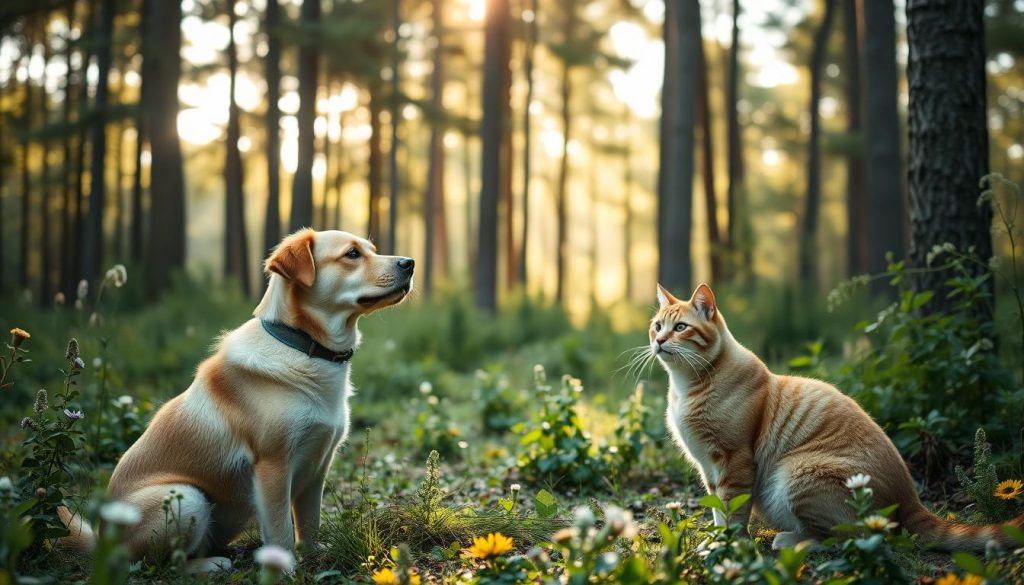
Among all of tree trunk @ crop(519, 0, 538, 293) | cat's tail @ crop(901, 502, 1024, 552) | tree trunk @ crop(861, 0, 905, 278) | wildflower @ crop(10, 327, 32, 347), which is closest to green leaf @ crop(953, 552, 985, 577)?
cat's tail @ crop(901, 502, 1024, 552)

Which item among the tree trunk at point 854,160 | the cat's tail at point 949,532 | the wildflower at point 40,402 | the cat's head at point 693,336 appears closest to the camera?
the cat's tail at point 949,532

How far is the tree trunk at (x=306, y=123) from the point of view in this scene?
1488 cm

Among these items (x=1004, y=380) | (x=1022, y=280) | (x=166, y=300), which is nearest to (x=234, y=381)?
(x=1004, y=380)

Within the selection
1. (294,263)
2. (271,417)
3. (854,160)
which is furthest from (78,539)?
(854,160)

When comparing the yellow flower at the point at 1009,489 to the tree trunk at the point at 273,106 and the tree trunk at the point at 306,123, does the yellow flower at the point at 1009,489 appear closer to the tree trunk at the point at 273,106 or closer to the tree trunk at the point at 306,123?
the tree trunk at the point at 306,123

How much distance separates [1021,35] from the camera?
48.7 feet

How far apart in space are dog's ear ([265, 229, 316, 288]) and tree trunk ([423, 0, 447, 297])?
56.9 feet

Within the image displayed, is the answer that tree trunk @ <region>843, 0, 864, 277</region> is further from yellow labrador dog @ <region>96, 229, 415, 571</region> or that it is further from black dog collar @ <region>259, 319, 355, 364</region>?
black dog collar @ <region>259, 319, 355, 364</region>

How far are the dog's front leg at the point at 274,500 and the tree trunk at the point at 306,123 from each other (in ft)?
38.8

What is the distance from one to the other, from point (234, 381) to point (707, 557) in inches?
98.6

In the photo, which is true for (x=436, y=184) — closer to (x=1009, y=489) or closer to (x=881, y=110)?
(x=881, y=110)

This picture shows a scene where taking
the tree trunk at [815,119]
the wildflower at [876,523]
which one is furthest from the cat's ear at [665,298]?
→ the tree trunk at [815,119]

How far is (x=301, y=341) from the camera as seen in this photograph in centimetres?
380

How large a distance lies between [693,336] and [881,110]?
820 centimetres
